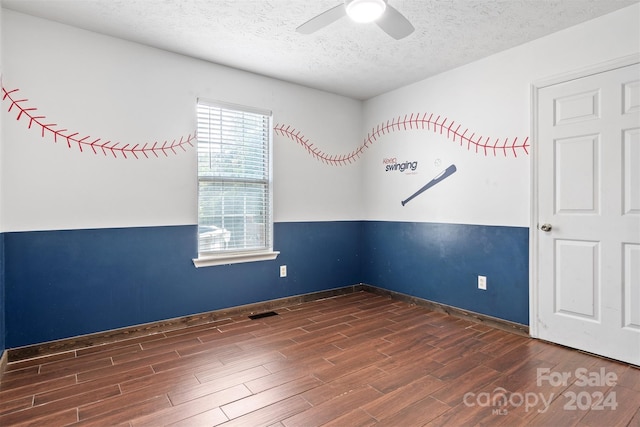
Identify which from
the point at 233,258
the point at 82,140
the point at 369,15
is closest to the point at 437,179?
the point at 369,15

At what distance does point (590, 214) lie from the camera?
2.69 metres

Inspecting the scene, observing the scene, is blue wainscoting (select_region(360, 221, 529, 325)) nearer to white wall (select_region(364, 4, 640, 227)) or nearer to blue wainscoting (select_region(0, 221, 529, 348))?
blue wainscoting (select_region(0, 221, 529, 348))

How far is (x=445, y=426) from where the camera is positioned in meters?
1.81

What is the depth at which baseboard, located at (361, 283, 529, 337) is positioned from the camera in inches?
124

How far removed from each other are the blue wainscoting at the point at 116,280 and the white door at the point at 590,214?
257cm

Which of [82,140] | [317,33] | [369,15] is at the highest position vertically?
[317,33]

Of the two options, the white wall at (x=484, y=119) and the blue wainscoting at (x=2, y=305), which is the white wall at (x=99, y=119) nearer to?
the blue wainscoting at (x=2, y=305)

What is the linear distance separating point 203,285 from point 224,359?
1033mm

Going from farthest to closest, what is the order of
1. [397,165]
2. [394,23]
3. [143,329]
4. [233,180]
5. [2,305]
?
[397,165]
[233,180]
[143,329]
[2,305]
[394,23]

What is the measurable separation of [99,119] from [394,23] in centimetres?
247

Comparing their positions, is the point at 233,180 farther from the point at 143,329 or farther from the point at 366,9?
the point at 366,9

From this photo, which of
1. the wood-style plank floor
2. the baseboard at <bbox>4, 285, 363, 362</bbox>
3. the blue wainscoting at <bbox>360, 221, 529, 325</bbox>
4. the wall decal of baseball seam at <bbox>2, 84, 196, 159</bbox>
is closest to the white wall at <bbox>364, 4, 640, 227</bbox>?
the blue wainscoting at <bbox>360, 221, 529, 325</bbox>

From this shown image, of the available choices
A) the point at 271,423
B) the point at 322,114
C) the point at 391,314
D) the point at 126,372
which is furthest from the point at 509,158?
the point at 126,372

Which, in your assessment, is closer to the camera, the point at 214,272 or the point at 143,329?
the point at 143,329
